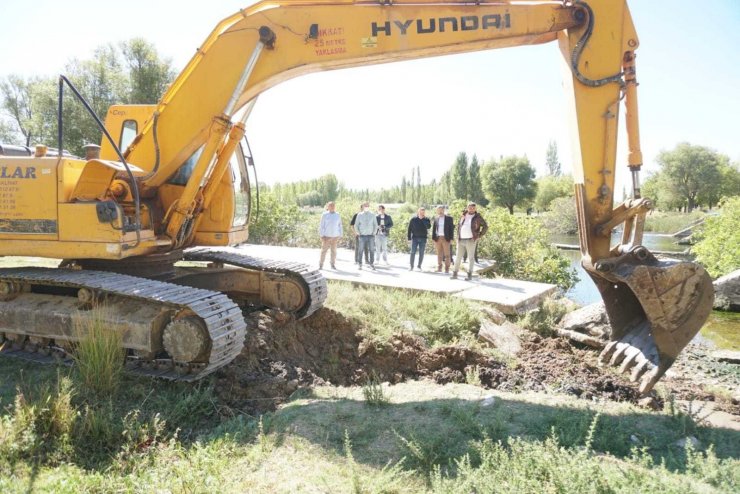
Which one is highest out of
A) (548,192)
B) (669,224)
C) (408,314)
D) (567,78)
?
(548,192)

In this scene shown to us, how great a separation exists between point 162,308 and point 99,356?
0.63 meters

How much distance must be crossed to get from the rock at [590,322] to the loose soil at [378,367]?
2.31 feet

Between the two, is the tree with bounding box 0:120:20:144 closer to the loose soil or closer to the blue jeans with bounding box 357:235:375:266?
the blue jeans with bounding box 357:235:375:266

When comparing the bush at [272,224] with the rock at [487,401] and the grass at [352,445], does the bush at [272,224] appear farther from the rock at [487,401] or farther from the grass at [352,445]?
the rock at [487,401]

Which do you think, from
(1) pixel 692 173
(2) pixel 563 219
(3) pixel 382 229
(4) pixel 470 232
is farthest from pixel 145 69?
(1) pixel 692 173

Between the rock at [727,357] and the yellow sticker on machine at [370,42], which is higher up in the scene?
the yellow sticker on machine at [370,42]

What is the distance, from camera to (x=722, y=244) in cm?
1520

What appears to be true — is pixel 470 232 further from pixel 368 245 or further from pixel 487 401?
pixel 487 401

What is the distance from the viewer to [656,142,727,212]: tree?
50.0 metres

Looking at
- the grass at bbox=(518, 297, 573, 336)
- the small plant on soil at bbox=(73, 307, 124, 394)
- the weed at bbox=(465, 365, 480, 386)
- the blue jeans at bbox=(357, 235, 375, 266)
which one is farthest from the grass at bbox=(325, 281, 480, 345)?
the blue jeans at bbox=(357, 235, 375, 266)

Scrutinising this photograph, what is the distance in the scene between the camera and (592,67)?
458 centimetres

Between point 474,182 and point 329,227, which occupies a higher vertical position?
point 474,182

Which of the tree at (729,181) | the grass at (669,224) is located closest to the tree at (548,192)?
the tree at (729,181)

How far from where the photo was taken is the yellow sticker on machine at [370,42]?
4816mm
